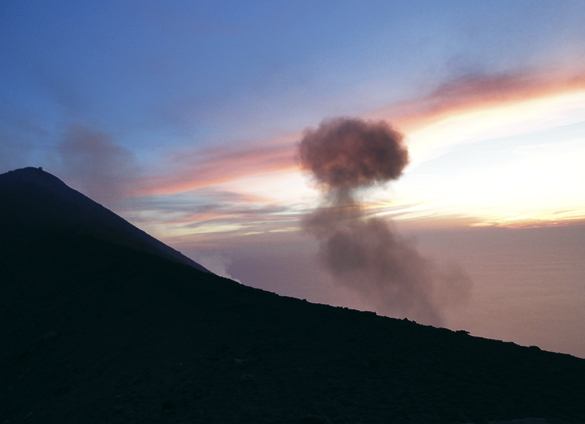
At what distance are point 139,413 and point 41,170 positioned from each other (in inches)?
2941

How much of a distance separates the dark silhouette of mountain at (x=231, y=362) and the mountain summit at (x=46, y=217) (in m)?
11.9

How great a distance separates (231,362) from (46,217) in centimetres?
3789

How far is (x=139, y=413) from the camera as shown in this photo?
9.77 metres

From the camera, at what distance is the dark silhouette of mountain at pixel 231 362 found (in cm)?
954

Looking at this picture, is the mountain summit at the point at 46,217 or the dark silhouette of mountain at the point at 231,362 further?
the mountain summit at the point at 46,217

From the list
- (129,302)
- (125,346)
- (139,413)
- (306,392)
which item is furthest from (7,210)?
(306,392)

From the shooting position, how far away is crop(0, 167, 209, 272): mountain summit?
33.8 m

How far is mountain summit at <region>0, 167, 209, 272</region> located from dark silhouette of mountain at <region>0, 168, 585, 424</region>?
39.1 feet

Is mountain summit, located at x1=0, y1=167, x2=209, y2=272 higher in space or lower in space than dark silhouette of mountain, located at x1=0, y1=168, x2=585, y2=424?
higher

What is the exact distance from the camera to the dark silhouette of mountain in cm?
954

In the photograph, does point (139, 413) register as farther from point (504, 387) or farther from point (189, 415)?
point (504, 387)

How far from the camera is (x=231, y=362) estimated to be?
12.3 meters

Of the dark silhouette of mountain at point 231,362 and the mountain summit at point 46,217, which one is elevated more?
the mountain summit at point 46,217

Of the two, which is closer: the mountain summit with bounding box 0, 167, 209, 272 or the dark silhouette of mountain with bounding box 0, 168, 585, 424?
the dark silhouette of mountain with bounding box 0, 168, 585, 424
